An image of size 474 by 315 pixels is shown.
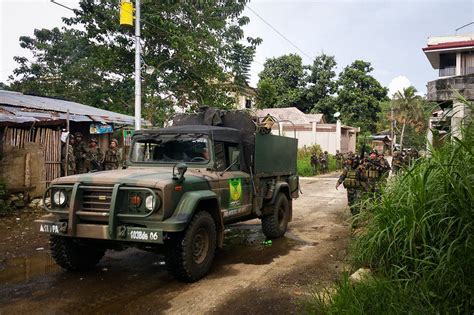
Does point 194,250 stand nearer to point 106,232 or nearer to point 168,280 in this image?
point 168,280

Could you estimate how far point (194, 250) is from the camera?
185 inches

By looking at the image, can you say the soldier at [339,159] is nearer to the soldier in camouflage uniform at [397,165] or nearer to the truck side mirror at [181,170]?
the soldier in camouflage uniform at [397,165]

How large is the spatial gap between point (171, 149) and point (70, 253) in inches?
72.9

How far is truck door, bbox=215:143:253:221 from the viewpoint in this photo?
17.9 ft

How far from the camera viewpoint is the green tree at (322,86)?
38125 millimetres

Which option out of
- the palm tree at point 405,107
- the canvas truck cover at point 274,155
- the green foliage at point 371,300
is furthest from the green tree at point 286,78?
the green foliage at point 371,300

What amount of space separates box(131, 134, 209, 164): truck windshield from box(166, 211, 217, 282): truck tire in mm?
981

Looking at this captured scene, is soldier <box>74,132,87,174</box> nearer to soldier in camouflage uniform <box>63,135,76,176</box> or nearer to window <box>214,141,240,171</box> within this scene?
soldier in camouflage uniform <box>63,135,76,176</box>

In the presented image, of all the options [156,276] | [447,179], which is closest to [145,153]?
[156,276]

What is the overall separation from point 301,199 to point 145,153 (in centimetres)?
741

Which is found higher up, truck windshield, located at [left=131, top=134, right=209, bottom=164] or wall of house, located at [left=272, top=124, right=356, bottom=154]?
wall of house, located at [left=272, top=124, right=356, bottom=154]

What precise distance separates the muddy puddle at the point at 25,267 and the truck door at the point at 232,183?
2332mm

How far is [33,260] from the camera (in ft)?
18.4

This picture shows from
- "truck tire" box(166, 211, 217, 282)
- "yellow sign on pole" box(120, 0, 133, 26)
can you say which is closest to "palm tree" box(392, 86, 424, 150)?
"yellow sign on pole" box(120, 0, 133, 26)
